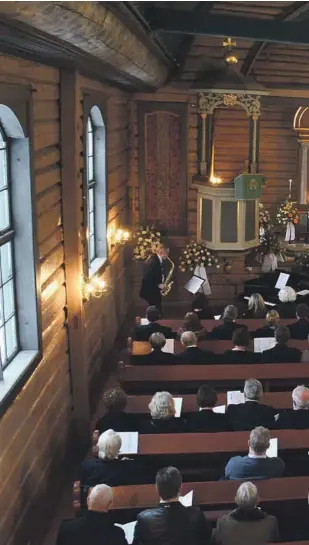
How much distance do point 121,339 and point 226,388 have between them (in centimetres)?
380

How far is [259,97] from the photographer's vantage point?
1106 cm

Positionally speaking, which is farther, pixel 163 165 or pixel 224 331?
pixel 163 165

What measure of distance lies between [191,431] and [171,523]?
5.35 feet

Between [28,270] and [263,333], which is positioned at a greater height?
[28,270]

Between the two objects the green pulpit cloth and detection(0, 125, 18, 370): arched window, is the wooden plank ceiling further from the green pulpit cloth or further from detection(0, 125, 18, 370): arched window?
detection(0, 125, 18, 370): arched window

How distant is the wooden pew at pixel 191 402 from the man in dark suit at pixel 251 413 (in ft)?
1.74

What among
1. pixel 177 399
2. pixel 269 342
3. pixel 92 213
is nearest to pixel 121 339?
pixel 92 213

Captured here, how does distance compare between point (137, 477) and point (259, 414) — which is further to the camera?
point (259, 414)

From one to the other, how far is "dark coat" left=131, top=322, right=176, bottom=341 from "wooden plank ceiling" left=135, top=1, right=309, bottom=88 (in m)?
4.89

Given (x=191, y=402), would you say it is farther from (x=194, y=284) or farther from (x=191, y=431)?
(x=194, y=284)

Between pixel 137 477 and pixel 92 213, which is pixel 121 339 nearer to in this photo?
pixel 92 213

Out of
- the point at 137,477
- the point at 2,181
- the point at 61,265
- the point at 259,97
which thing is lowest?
the point at 137,477

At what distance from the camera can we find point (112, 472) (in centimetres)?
488

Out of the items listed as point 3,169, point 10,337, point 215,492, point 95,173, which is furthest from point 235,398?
point 95,173
